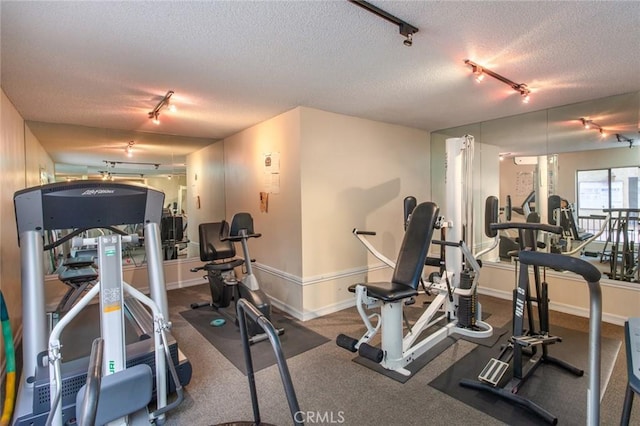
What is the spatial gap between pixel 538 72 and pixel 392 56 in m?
1.33

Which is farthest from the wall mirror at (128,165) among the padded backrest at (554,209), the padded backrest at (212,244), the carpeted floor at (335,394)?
the padded backrest at (554,209)

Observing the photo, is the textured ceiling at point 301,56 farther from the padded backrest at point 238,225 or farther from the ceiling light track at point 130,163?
the padded backrest at point 238,225

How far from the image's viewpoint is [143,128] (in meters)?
4.60

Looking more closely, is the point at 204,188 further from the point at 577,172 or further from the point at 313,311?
the point at 577,172

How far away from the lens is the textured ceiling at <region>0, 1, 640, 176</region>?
5.87 ft

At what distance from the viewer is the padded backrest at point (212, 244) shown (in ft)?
13.7

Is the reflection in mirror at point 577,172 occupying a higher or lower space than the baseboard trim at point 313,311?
higher

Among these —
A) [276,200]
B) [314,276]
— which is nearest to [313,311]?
[314,276]

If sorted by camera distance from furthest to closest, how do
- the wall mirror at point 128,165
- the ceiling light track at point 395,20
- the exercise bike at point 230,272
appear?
the wall mirror at point 128,165, the exercise bike at point 230,272, the ceiling light track at point 395,20

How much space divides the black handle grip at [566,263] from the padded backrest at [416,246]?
0.98 metres

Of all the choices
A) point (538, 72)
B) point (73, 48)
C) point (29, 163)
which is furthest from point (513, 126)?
point (29, 163)

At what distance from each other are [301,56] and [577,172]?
378cm

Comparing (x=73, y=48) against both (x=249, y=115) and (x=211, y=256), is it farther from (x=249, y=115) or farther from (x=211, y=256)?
A: (x=211, y=256)

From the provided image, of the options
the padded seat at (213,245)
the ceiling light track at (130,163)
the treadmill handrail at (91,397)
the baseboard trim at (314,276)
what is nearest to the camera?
the treadmill handrail at (91,397)
